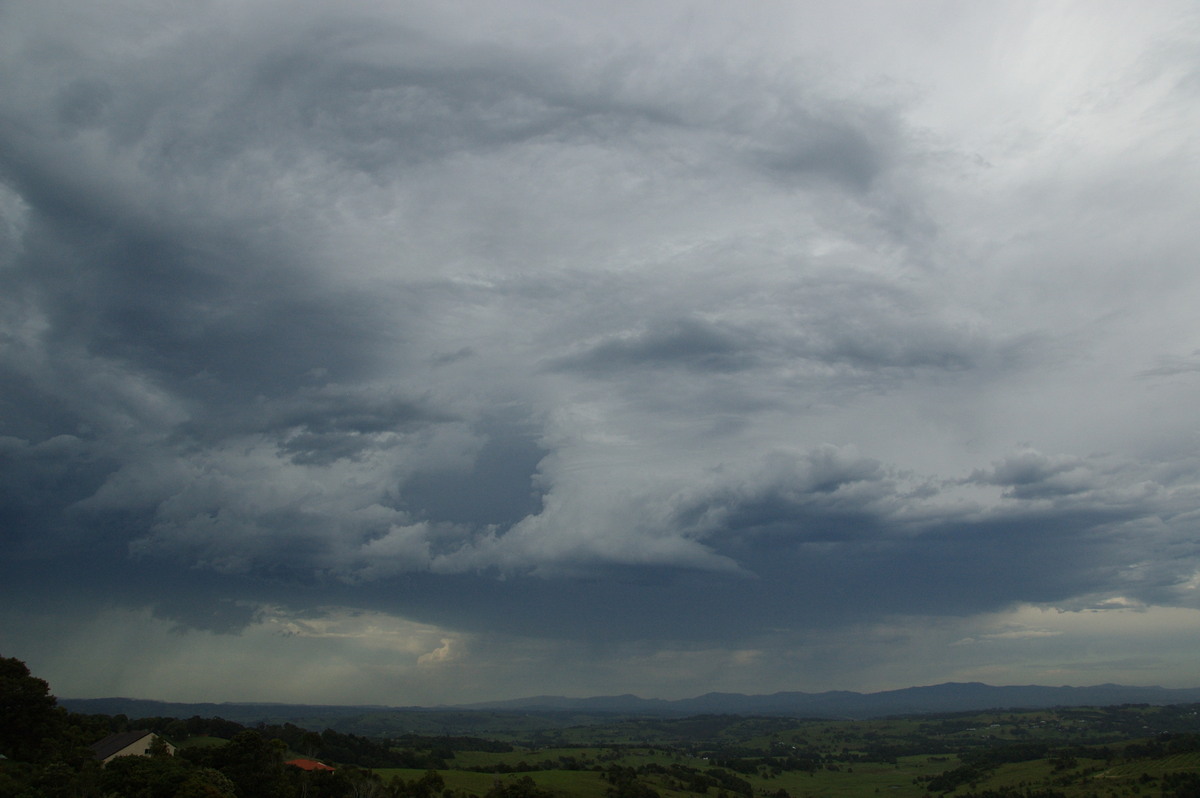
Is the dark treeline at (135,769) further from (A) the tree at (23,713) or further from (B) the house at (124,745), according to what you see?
(B) the house at (124,745)

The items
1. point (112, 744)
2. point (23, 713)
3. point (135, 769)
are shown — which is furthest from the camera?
point (112, 744)

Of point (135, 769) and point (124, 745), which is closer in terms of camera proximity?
point (135, 769)

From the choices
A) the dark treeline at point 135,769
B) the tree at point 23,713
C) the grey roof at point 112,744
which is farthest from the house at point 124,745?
the tree at point 23,713

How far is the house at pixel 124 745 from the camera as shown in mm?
101256

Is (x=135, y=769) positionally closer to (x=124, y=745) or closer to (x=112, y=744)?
(x=124, y=745)

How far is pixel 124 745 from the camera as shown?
4122 inches

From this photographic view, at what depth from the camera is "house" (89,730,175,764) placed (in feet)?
332

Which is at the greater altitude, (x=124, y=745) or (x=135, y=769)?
(x=135, y=769)

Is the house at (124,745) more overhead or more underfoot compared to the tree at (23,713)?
more underfoot

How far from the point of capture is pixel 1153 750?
186500 mm

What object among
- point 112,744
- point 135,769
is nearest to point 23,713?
point 135,769

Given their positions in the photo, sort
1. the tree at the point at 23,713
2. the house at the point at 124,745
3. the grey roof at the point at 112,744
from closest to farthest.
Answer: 1. the tree at the point at 23,713
2. the grey roof at the point at 112,744
3. the house at the point at 124,745

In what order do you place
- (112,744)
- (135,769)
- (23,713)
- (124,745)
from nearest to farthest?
(135,769) → (23,713) → (124,745) → (112,744)

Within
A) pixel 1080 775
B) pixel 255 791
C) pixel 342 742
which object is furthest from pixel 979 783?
pixel 255 791
